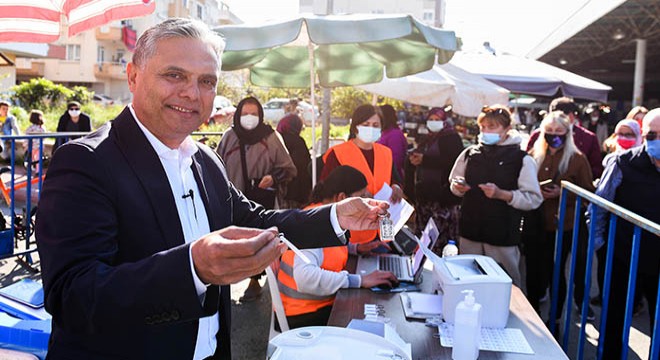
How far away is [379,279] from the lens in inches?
119

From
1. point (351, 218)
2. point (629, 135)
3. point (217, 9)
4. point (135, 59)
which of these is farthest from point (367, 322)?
point (217, 9)

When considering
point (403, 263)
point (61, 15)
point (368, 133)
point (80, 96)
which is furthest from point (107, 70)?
point (403, 263)

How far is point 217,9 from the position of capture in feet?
199

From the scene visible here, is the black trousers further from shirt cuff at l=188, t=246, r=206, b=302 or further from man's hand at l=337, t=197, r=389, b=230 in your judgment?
shirt cuff at l=188, t=246, r=206, b=302

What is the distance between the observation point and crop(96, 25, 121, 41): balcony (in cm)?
4328

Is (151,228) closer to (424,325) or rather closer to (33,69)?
(424,325)

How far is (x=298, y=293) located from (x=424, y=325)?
85 centimetres

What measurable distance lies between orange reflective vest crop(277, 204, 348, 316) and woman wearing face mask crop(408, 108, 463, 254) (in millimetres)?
2745

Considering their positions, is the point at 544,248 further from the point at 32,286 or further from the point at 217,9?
the point at 217,9

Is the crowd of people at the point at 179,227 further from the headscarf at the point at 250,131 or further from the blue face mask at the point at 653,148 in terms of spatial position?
the headscarf at the point at 250,131

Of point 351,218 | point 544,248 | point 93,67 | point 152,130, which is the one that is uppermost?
point 93,67

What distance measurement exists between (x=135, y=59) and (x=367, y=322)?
1.31m

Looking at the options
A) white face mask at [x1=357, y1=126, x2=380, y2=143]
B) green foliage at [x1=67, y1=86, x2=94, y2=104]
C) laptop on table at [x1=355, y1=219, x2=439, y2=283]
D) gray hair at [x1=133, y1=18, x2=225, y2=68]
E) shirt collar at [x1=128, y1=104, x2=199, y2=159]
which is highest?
green foliage at [x1=67, y1=86, x2=94, y2=104]

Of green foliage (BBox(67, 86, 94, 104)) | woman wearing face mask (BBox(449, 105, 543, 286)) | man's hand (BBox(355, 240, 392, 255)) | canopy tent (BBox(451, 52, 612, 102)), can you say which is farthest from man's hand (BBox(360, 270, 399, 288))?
green foliage (BBox(67, 86, 94, 104))
